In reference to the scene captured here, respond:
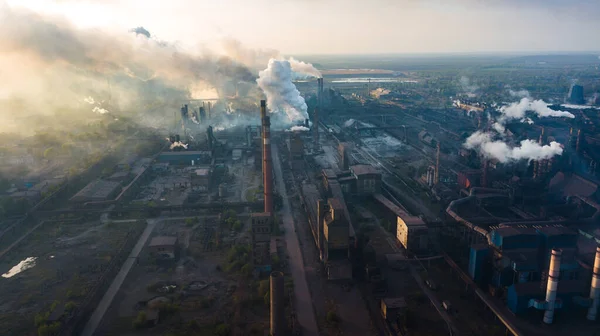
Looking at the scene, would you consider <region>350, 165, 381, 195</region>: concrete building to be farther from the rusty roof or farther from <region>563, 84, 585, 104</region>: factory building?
<region>563, 84, 585, 104</region>: factory building

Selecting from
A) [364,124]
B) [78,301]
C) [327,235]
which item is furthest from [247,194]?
[364,124]

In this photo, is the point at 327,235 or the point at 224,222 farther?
the point at 224,222

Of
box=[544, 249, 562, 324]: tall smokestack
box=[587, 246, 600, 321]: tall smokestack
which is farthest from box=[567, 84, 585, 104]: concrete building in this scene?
box=[544, 249, 562, 324]: tall smokestack

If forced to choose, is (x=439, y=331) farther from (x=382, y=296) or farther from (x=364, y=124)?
(x=364, y=124)

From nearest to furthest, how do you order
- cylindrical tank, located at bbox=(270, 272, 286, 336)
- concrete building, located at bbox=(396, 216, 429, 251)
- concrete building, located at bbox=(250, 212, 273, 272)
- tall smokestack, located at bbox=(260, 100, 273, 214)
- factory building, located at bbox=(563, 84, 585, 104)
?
cylindrical tank, located at bbox=(270, 272, 286, 336) → concrete building, located at bbox=(250, 212, 273, 272) → concrete building, located at bbox=(396, 216, 429, 251) → tall smokestack, located at bbox=(260, 100, 273, 214) → factory building, located at bbox=(563, 84, 585, 104)

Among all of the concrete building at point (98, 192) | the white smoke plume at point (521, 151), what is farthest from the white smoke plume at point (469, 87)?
the concrete building at point (98, 192)
